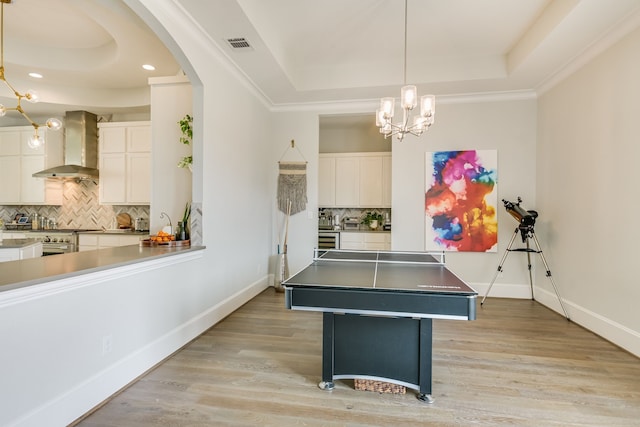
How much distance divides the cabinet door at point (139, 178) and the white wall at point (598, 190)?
5810 millimetres

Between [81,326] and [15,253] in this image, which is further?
[15,253]

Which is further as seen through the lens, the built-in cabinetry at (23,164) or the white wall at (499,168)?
the built-in cabinetry at (23,164)

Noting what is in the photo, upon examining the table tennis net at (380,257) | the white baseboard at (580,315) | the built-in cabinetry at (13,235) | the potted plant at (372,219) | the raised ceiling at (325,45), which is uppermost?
the raised ceiling at (325,45)

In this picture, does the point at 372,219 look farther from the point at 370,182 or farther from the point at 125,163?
the point at 125,163

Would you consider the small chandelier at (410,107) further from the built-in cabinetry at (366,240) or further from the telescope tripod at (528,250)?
the built-in cabinetry at (366,240)

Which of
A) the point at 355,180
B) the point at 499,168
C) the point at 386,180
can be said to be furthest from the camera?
the point at 355,180

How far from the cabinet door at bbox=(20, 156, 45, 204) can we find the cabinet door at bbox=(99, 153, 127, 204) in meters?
1.11

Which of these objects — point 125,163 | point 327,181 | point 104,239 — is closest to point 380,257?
point 327,181

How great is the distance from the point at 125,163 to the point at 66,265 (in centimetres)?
354

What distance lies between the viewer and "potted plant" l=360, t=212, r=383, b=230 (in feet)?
19.8


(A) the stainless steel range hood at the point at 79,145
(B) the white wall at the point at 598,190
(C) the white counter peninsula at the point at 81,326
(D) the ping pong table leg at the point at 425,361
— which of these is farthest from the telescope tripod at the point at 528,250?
(A) the stainless steel range hood at the point at 79,145

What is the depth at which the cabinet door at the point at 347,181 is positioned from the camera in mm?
6133

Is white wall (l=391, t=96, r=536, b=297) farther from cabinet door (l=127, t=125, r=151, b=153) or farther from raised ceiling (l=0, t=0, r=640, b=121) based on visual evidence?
cabinet door (l=127, t=125, r=151, b=153)

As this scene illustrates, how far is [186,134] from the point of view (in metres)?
3.32
